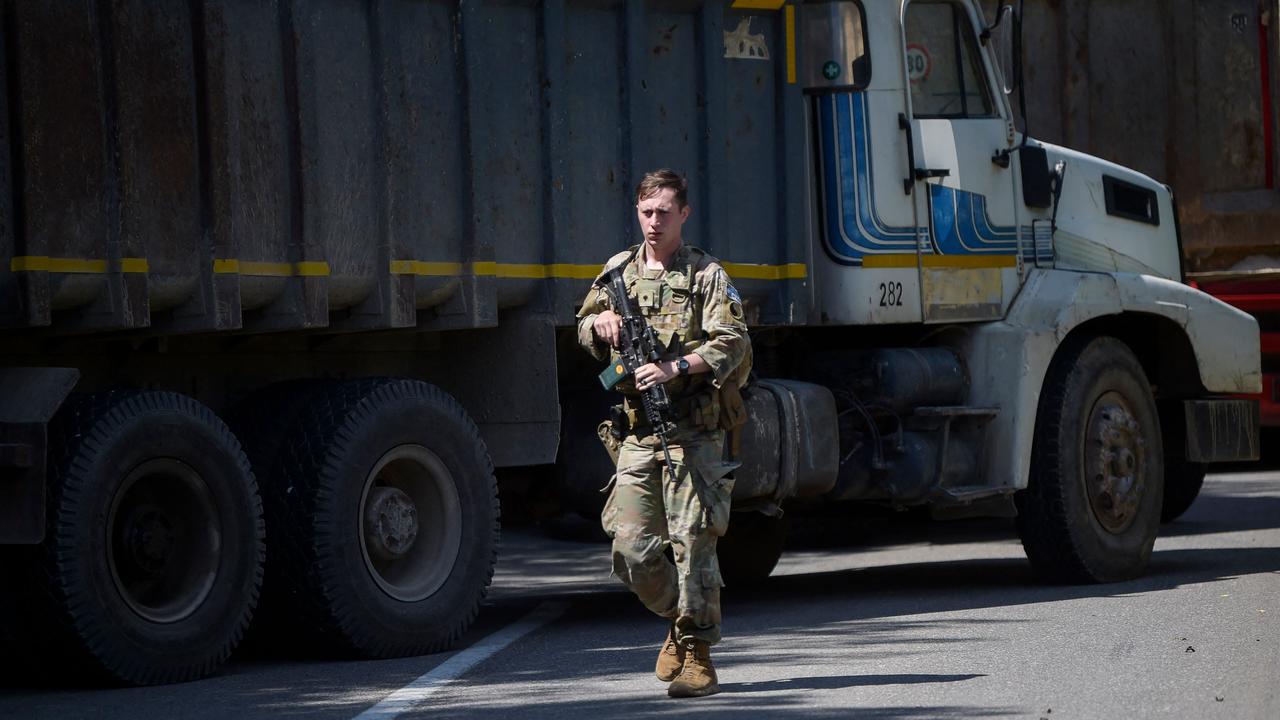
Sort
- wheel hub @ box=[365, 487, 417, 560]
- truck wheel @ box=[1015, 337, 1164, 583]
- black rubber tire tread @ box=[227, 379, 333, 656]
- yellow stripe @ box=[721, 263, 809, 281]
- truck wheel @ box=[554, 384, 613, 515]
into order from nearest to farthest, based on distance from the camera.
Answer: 1. black rubber tire tread @ box=[227, 379, 333, 656]
2. wheel hub @ box=[365, 487, 417, 560]
3. truck wheel @ box=[554, 384, 613, 515]
4. yellow stripe @ box=[721, 263, 809, 281]
5. truck wheel @ box=[1015, 337, 1164, 583]

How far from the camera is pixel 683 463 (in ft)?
23.3

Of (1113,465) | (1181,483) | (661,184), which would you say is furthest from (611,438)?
(1181,483)

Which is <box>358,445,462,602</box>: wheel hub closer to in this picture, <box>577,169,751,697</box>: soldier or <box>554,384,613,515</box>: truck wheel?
<box>554,384,613,515</box>: truck wheel

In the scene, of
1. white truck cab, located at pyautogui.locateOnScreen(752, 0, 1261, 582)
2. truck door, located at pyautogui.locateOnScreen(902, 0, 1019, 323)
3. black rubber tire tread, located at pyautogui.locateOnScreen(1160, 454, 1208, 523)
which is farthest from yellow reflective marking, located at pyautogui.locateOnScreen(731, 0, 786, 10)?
black rubber tire tread, located at pyautogui.locateOnScreen(1160, 454, 1208, 523)

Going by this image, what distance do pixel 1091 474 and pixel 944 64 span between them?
224 cm

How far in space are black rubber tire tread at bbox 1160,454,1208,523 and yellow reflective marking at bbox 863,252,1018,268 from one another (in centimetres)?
341

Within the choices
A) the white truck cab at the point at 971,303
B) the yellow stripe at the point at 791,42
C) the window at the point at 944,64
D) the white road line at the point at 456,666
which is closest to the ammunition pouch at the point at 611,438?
the white road line at the point at 456,666

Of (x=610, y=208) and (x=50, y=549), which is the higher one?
(x=610, y=208)

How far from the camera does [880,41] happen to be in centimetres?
1023

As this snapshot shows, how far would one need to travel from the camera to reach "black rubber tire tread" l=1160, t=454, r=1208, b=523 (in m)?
13.5

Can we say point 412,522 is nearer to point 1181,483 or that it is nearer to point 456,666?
point 456,666

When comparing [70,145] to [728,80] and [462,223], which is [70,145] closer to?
[462,223]

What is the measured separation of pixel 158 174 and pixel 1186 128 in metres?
10.0

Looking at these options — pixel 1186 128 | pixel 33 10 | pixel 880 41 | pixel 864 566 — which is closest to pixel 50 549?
pixel 33 10
